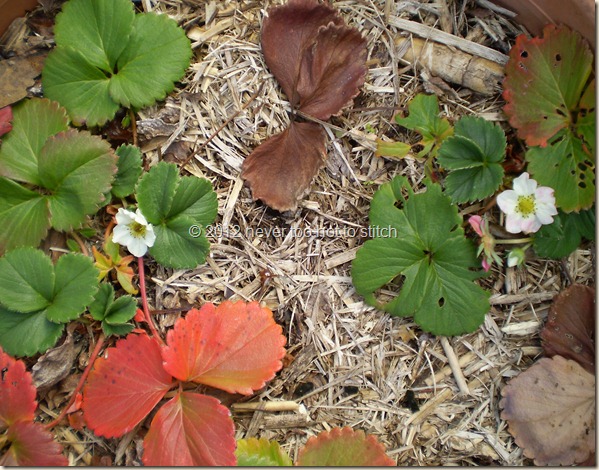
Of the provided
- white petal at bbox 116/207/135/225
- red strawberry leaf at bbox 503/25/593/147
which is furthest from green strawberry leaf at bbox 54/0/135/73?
red strawberry leaf at bbox 503/25/593/147

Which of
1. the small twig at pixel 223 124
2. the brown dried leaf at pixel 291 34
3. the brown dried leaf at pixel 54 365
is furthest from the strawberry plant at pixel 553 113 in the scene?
the brown dried leaf at pixel 54 365

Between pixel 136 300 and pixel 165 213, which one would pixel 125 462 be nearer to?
pixel 136 300

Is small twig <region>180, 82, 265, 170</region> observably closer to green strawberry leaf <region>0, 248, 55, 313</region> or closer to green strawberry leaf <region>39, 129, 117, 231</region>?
green strawberry leaf <region>39, 129, 117, 231</region>

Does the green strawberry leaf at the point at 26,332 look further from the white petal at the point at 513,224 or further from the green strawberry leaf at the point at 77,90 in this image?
the white petal at the point at 513,224

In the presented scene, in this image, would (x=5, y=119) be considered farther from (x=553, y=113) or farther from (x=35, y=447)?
(x=553, y=113)

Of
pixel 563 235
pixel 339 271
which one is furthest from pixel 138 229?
pixel 563 235

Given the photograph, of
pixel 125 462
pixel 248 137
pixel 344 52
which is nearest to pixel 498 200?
pixel 344 52
